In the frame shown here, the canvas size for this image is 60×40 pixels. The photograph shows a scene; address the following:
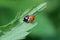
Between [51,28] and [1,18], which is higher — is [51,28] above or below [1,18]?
below

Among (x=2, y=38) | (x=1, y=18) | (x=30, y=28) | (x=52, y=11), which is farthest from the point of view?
(x=52, y=11)

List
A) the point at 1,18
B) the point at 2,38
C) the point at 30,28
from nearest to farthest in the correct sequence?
the point at 2,38, the point at 30,28, the point at 1,18

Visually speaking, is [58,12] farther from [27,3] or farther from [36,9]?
[36,9]

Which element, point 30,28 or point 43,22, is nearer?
point 30,28

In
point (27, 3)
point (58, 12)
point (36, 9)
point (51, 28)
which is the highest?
point (27, 3)

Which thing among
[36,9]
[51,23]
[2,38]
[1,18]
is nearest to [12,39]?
[2,38]

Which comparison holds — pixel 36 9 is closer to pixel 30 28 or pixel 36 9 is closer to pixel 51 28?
pixel 30 28

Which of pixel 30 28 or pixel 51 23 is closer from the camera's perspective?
pixel 30 28

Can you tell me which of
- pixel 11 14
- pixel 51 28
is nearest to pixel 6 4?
pixel 11 14

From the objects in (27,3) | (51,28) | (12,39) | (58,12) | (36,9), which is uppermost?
(27,3)
